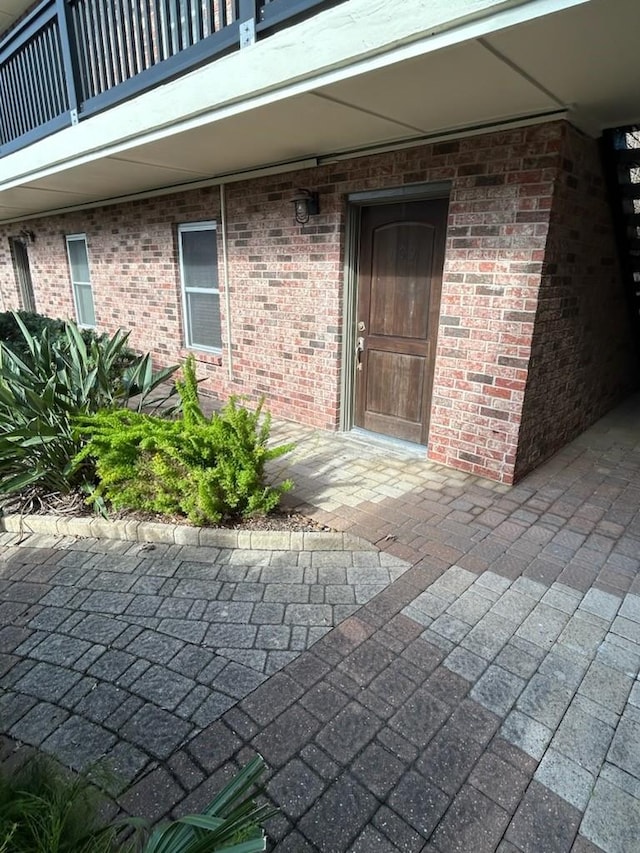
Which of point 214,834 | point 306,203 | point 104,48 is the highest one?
point 104,48

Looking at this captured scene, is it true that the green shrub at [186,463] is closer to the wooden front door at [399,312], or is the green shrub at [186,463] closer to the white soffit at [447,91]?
the wooden front door at [399,312]

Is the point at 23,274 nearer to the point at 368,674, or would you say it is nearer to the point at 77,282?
the point at 77,282

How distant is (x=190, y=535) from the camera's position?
115 inches

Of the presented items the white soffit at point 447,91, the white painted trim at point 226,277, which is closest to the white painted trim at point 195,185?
the white painted trim at point 226,277

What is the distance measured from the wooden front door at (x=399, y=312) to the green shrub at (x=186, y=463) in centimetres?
162

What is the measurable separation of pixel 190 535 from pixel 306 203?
310 cm

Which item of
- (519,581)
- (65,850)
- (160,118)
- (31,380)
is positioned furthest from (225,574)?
(160,118)

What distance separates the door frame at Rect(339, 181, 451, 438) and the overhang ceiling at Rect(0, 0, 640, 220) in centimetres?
35

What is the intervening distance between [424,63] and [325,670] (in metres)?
2.72

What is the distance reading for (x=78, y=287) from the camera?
8305 mm

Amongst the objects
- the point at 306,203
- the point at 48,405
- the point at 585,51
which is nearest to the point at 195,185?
the point at 306,203

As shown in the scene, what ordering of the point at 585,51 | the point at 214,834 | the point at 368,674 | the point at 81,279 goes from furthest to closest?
the point at 81,279 → the point at 585,51 → the point at 368,674 → the point at 214,834

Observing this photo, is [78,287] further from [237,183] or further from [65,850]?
[65,850]

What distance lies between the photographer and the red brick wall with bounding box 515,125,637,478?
329 cm
